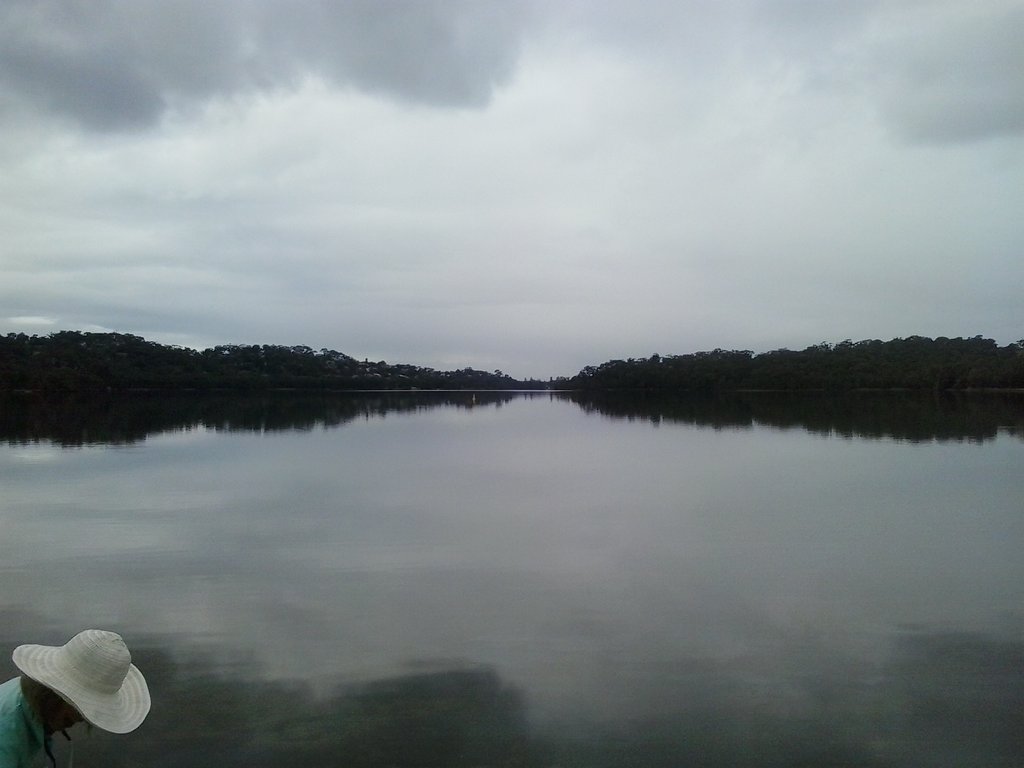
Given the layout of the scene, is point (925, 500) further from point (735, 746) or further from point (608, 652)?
point (735, 746)

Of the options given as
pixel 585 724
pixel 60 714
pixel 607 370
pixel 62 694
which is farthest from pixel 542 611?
pixel 607 370

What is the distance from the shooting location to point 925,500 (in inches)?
532

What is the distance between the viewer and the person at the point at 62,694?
253 cm

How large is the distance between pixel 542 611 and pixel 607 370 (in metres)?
132

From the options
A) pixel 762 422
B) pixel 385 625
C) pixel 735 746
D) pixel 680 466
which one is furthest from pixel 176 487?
pixel 762 422

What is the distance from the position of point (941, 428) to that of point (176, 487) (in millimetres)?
27504

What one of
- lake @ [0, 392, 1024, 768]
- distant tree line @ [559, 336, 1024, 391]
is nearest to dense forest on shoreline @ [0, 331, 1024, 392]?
distant tree line @ [559, 336, 1024, 391]

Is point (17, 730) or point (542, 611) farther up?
point (17, 730)

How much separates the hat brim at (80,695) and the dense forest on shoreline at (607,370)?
80.5 metres

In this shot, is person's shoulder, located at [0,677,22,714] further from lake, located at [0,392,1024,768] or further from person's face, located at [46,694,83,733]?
lake, located at [0,392,1024,768]

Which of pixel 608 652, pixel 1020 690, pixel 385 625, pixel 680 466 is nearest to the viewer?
pixel 1020 690

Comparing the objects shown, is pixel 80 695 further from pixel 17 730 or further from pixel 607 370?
pixel 607 370

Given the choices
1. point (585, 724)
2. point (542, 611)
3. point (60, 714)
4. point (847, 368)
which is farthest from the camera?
point (847, 368)

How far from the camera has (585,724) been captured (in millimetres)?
4988
